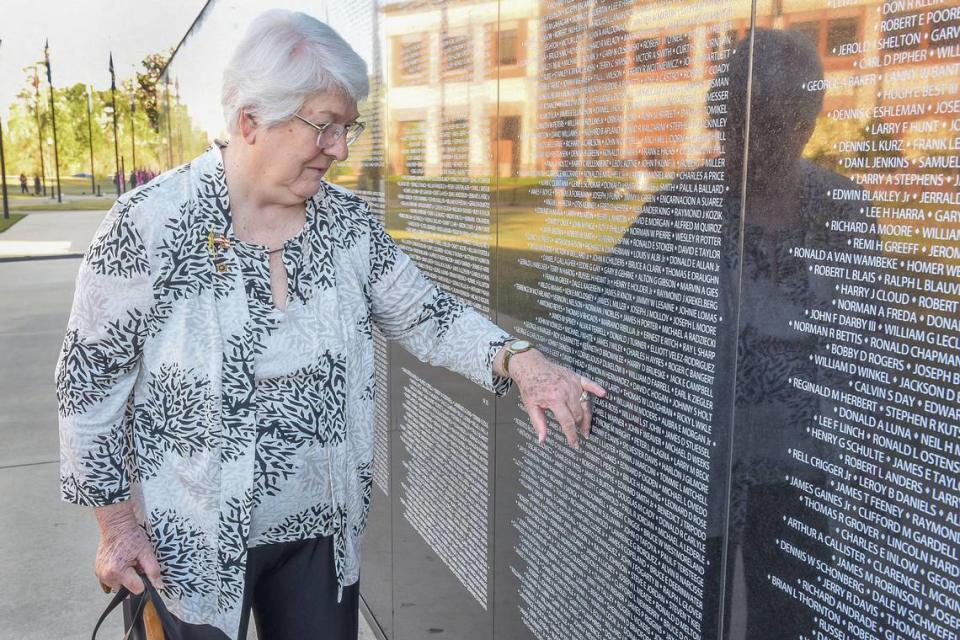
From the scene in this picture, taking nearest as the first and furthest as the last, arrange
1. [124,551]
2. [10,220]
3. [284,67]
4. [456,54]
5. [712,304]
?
[712,304]
[284,67]
[124,551]
[456,54]
[10,220]

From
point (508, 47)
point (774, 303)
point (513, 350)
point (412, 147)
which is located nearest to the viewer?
point (774, 303)

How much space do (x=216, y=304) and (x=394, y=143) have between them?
1.83 meters

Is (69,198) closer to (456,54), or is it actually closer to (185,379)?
(456,54)

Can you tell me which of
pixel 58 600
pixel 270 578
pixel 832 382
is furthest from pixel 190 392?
pixel 58 600

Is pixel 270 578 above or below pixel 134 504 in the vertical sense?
below

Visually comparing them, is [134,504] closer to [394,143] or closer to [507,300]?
[507,300]

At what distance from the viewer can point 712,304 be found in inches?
69.5

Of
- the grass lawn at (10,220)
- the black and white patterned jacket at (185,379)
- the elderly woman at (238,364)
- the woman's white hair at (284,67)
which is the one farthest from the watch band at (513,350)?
the grass lawn at (10,220)

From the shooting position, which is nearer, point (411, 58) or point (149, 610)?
point (149, 610)

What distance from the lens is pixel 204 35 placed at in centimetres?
1069

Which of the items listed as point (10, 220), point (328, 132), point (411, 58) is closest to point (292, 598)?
point (328, 132)

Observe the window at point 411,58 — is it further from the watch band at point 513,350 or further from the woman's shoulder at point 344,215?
the watch band at point 513,350

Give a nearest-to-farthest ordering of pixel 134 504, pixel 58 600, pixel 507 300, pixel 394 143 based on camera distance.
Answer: pixel 134 504
pixel 507 300
pixel 394 143
pixel 58 600

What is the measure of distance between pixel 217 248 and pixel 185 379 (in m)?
0.32
